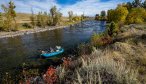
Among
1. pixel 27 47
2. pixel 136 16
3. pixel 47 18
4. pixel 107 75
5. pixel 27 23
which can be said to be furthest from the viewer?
pixel 47 18

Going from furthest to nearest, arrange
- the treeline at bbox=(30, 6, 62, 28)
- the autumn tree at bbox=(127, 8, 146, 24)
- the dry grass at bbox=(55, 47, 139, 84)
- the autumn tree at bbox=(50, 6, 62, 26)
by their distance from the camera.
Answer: the autumn tree at bbox=(50, 6, 62, 26) → the treeline at bbox=(30, 6, 62, 28) → the autumn tree at bbox=(127, 8, 146, 24) → the dry grass at bbox=(55, 47, 139, 84)

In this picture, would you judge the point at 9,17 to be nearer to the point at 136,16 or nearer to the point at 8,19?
the point at 8,19

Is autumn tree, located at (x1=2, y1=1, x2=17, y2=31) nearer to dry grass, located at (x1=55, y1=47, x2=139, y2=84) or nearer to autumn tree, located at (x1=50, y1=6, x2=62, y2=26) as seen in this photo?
autumn tree, located at (x1=50, y1=6, x2=62, y2=26)

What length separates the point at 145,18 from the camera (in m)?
66.1

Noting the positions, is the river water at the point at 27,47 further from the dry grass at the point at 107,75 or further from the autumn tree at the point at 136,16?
the dry grass at the point at 107,75

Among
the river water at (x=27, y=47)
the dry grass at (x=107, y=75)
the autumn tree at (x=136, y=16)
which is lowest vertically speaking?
the river water at (x=27, y=47)

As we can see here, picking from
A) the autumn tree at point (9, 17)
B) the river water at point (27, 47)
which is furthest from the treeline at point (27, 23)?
the river water at point (27, 47)

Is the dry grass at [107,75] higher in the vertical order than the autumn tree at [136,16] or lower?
lower

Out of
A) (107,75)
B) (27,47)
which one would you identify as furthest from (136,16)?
(107,75)

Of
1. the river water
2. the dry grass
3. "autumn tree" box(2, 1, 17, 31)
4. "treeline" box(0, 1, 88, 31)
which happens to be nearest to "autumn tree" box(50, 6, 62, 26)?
"treeline" box(0, 1, 88, 31)

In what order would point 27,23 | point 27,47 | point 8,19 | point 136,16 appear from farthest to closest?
1. point 27,23
2. point 8,19
3. point 136,16
4. point 27,47

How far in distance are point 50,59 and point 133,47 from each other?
20409 mm

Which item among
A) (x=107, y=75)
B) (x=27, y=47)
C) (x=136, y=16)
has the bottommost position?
(x=27, y=47)

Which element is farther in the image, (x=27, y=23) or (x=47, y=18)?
(x=47, y=18)
